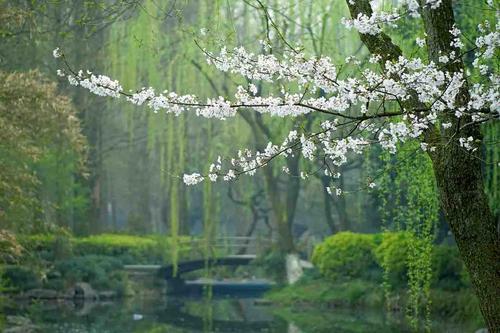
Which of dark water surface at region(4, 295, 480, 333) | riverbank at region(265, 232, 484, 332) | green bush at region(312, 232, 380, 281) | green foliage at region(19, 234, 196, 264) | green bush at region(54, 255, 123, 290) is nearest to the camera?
dark water surface at region(4, 295, 480, 333)

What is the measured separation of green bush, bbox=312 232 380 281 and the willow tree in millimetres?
12811

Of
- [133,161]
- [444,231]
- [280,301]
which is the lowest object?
[280,301]

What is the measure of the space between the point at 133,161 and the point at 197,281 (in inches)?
231

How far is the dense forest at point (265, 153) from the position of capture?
5.18m

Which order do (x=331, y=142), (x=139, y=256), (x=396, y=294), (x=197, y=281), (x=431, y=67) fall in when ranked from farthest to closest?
(x=197, y=281) < (x=139, y=256) < (x=396, y=294) < (x=331, y=142) < (x=431, y=67)

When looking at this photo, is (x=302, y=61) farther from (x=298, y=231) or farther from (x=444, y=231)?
(x=298, y=231)

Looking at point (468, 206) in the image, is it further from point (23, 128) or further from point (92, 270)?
point (92, 270)

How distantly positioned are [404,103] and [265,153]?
0.84 meters

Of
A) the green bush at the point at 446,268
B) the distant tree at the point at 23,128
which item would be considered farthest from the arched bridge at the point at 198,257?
the distant tree at the point at 23,128

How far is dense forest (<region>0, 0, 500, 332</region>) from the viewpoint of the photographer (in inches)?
204

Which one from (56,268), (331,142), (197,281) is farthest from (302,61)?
(197,281)

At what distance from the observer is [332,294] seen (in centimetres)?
1861

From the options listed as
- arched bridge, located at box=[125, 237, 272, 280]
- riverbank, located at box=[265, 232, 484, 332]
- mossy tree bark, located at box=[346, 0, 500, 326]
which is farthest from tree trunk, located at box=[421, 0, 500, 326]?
arched bridge, located at box=[125, 237, 272, 280]

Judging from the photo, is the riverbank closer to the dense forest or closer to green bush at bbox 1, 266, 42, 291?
the dense forest
